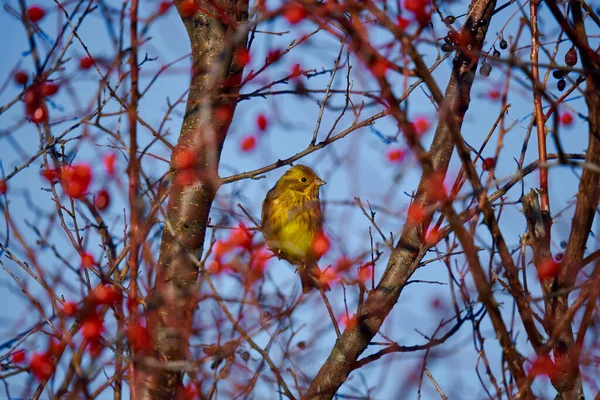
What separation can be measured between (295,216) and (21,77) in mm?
3263

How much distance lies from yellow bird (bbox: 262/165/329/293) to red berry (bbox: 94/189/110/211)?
2520 millimetres

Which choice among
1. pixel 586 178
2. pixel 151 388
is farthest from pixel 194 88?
pixel 586 178

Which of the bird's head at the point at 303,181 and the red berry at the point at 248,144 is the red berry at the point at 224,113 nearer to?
the red berry at the point at 248,144

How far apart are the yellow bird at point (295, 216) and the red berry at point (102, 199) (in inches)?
99.2

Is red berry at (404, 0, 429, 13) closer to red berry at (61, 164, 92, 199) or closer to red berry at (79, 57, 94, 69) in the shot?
red berry at (61, 164, 92, 199)

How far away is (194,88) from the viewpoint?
4.54m

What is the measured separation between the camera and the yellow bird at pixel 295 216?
286 inches

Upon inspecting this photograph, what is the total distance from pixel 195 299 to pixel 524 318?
4.19 feet

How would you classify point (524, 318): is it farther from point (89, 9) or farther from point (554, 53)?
point (89, 9)

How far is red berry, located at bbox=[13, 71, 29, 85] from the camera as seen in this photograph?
4.85 metres

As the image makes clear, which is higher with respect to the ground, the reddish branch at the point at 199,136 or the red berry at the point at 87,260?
the reddish branch at the point at 199,136

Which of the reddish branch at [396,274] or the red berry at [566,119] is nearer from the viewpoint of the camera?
the reddish branch at [396,274]

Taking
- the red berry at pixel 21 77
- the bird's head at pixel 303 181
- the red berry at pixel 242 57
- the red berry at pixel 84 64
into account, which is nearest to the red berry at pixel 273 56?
the red berry at pixel 242 57

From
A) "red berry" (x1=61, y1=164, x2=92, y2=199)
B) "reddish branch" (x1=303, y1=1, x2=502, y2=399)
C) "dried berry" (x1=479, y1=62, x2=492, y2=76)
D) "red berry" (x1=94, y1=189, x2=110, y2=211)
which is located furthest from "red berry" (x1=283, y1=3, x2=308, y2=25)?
"red berry" (x1=94, y1=189, x2=110, y2=211)
